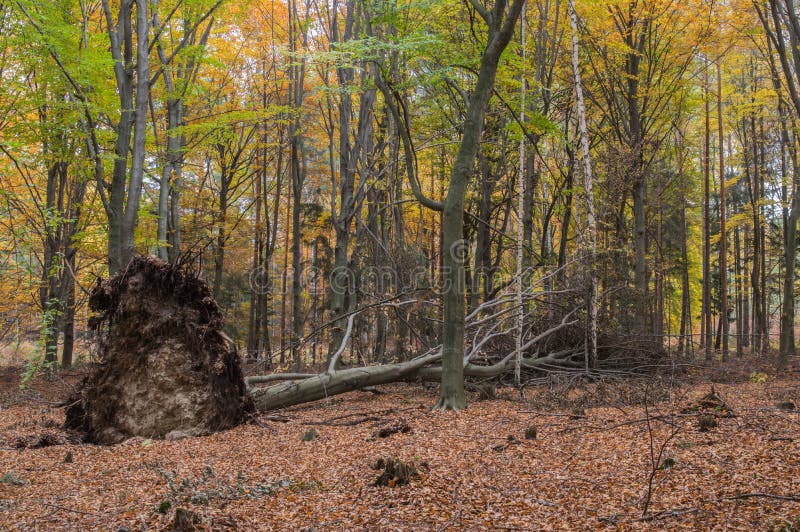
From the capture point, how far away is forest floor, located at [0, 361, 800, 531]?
3.11 meters

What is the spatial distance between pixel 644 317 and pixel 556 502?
Result: 27.1 ft

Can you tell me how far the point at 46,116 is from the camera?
11719mm

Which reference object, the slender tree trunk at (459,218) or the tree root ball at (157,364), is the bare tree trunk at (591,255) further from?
the tree root ball at (157,364)

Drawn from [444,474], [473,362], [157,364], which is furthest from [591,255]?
[157,364]

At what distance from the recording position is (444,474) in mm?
3973

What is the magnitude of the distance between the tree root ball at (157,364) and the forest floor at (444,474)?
333mm

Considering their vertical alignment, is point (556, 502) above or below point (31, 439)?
above

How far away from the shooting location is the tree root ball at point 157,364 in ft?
20.1

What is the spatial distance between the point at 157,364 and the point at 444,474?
3.90 meters

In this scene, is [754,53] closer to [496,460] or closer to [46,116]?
[496,460]

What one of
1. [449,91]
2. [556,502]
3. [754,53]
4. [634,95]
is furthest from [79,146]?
[754,53]

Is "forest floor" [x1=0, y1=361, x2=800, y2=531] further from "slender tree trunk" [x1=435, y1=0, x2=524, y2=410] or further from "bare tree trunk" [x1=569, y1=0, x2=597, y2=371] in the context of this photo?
"bare tree trunk" [x1=569, y1=0, x2=597, y2=371]

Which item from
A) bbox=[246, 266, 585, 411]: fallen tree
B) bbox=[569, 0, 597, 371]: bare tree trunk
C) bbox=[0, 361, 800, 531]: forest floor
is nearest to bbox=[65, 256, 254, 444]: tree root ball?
bbox=[0, 361, 800, 531]: forest floor

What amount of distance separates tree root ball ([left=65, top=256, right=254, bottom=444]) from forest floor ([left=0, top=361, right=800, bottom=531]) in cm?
33
